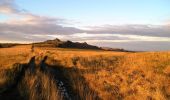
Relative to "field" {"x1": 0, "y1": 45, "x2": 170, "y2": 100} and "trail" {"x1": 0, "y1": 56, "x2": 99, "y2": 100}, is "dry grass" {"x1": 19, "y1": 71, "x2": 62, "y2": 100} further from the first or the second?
"trail" {"x1": 0, "y1": 56, "x2": 99, "y2": 100}

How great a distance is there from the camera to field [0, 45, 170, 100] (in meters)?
16.8

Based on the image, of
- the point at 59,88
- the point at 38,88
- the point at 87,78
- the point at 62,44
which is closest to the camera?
the point at 38,88

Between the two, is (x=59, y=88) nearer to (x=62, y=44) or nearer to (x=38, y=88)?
(x=38, y=88)

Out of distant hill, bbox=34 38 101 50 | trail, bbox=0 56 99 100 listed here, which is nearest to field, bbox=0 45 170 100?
trail, bbox=0 56 99 100

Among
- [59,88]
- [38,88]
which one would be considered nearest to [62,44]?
[59,88]

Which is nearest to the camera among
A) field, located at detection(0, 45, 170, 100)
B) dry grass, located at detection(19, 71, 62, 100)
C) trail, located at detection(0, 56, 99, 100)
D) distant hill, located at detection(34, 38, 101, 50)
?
dry grass, located at detection(19, 71, 62, 100)

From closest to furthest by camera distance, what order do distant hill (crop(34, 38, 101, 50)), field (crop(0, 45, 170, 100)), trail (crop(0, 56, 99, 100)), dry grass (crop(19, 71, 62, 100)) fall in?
dry grass (crop(19, 71, 62, 100)) → trail (crop(0, 56, 99, 100)) → field (crop(0, 45, 170, 100)) → distant hill (crop(34, 38, 101, 50))

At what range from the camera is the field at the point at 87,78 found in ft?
55.0

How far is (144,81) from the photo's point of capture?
2155cm

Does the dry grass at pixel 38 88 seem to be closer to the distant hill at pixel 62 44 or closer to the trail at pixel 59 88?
the trail at pixel 59 88

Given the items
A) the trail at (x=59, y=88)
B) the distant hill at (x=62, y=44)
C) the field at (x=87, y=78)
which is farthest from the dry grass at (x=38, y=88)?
the distant hill at (x=62, y=44)

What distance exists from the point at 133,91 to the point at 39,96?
230 inches

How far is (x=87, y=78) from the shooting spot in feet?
71.3

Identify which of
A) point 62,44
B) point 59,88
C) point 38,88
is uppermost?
point 62,44
